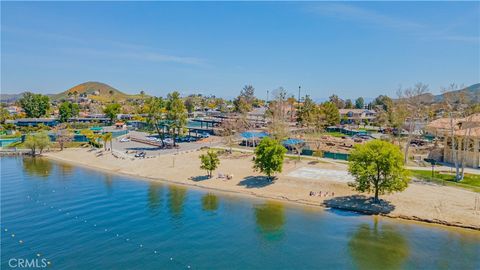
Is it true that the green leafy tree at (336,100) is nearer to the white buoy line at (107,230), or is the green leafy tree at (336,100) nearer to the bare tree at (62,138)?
the bare tree at (62,138)

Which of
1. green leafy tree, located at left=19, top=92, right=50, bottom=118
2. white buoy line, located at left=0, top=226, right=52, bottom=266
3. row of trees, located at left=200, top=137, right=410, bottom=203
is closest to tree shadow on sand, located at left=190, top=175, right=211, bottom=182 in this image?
row of trees, located at left=200, top=137, right=410, bottom=203

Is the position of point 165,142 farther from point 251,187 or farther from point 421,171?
point 421,171

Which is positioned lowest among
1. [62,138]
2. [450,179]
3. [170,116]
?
[450,179]

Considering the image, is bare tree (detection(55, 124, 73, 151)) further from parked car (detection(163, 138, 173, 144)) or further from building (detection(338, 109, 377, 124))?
building (detection(338, 109, 377, 124))

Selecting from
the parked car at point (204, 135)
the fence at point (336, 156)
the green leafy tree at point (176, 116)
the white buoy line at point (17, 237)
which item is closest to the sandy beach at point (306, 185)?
the fence at point (336, 156)

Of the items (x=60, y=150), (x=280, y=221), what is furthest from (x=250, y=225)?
(x=60, y=150)

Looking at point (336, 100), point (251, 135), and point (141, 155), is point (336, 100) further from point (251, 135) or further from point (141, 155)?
point (141, 155)

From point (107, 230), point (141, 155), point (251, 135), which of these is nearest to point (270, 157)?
point (107, 230)
